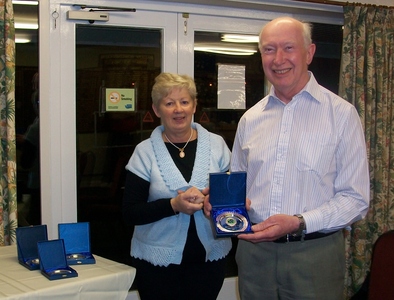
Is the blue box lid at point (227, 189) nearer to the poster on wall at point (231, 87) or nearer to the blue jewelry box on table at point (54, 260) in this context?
the blue jewelry box on table at point (54, 260)

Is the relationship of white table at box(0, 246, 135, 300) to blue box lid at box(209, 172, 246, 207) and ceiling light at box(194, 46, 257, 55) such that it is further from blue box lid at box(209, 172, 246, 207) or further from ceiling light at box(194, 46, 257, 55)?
ceiling light at box(194, 46, 257, 55)

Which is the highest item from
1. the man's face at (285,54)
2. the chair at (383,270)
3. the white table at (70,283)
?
the man's face at (285,54)

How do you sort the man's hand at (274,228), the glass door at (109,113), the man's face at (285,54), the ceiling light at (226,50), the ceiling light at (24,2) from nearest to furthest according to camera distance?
the man's hand at (274,228)
the man's face at (285,54)
the ceiling light at (24,2)
the glass door at (109,113)
the ceiling light at (226,50)

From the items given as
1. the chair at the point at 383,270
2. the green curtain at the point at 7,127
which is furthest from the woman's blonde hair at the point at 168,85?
the chair at the point at 383,270

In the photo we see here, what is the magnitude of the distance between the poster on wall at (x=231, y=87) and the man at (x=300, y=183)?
1.58 metres

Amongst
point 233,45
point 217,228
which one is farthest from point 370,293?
point 233,45

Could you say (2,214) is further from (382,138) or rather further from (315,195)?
(382,138)

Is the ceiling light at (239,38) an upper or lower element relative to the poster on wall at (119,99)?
upper

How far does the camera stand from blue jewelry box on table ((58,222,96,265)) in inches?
88.4

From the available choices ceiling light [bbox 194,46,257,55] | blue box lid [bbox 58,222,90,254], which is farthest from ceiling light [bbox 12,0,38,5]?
blue box lid [bbox 58,222,90,254]

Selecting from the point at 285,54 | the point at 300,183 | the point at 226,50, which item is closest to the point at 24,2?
the point at 226,50

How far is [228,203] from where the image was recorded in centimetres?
212

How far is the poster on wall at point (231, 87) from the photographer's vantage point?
368 centimetres

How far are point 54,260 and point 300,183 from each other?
0.95 metres
